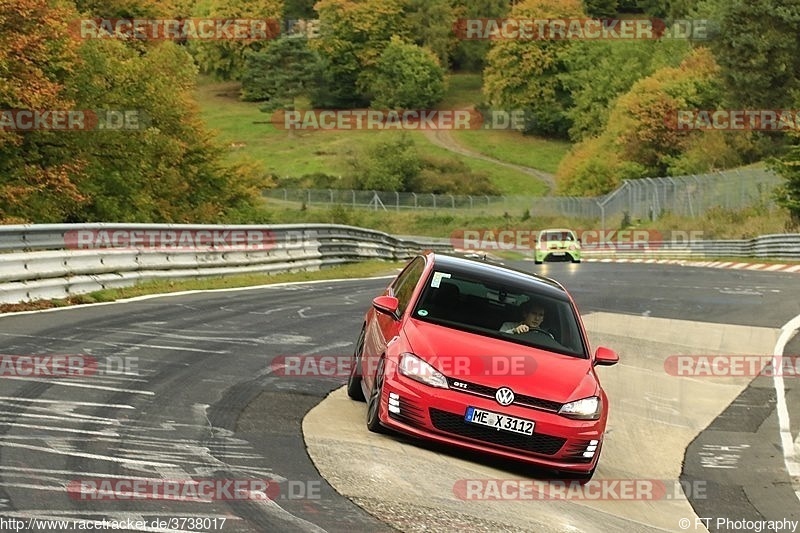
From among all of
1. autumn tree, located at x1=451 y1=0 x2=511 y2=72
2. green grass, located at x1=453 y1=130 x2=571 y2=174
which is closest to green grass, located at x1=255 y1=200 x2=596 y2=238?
green grass, located at x1=453 y1=130 x2=571 y2=174

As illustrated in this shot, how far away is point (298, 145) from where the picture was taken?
126188 millimetres

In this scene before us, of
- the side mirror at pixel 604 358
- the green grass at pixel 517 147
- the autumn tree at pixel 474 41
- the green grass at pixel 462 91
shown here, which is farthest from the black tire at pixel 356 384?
the autumn tree at pixel 474 41

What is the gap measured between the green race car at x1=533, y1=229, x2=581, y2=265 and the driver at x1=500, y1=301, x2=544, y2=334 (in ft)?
106

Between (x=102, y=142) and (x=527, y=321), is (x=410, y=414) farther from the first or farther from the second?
(x=102, y=142)

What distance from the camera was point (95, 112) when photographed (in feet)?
134

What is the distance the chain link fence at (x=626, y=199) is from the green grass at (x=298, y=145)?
726cm

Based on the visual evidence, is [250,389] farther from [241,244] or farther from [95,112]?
[95,112]

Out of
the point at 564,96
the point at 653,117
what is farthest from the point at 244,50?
the point at 653,117

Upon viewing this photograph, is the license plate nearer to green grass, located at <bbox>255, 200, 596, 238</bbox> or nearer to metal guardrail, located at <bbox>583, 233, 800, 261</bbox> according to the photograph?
metal guardrail, located at <bbox>583, 233, 800, 261</bbox>

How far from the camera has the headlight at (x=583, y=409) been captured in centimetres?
919

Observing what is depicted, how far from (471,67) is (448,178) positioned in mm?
61593

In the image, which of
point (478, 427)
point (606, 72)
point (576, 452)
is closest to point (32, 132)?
point (478, 427)

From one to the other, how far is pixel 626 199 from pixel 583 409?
2428 inches

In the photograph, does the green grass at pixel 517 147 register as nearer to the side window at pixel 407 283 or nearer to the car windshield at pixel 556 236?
the car windshield at pixel 556 236
